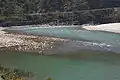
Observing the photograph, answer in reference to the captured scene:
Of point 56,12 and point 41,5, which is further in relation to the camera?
point 41,5

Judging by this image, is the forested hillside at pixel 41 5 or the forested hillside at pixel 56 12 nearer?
the forested hillside at pixel 56 12

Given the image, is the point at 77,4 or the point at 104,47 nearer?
the point at 104,47

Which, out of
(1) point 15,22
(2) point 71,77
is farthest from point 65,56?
(1) point 15,22

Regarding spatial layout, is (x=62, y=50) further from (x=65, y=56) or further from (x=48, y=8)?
(x=48, y=8)

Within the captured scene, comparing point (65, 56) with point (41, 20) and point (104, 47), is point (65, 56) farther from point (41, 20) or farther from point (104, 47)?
point (41, 20)

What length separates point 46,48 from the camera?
4441cm

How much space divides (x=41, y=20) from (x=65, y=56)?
185 ft

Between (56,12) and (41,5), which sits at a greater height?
(41,5)

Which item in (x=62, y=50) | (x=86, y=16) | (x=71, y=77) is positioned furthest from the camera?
(x=86, y=16)

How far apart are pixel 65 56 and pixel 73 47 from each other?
8.20 m

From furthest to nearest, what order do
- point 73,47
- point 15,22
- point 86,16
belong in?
point 86,16
point 15,22
point 73,47

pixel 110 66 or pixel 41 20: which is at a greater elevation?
pixel 110 66

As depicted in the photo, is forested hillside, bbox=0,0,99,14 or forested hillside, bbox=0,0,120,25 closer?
forested hillside, bbox=0,0,120,25

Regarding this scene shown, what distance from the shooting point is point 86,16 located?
101938 millimetres
